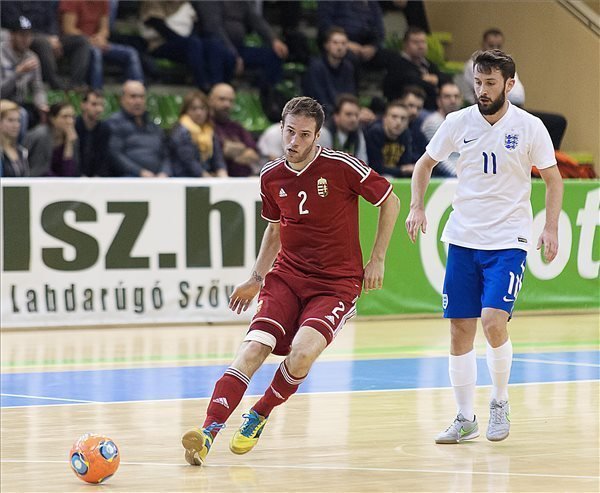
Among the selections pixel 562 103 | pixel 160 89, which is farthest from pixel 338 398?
pixel 562 103

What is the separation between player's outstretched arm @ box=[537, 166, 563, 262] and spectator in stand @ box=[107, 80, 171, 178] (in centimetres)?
697

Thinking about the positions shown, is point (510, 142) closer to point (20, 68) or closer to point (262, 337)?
point (262, 337)

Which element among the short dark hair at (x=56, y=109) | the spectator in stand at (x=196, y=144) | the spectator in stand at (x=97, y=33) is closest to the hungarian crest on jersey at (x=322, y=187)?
the spectator in stand at (x=196, y=144)

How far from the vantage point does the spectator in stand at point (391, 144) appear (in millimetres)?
14125

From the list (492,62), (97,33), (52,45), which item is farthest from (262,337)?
(97,33)

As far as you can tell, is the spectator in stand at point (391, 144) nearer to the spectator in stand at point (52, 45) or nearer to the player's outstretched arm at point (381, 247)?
the spectator in stand at point (52, 45)

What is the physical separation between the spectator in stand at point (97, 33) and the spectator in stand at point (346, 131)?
9.60 feet

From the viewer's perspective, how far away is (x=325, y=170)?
6543 mm

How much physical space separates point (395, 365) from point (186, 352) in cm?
185

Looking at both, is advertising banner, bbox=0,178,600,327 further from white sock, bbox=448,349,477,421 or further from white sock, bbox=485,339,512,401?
white sock, bbox=485,339,512,401

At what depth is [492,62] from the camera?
661 cm

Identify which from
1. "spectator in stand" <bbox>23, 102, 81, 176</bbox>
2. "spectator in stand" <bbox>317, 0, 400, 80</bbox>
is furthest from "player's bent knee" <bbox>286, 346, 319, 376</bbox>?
"spectator in stand" <bbox>317, 0, 400, 80</bbox>

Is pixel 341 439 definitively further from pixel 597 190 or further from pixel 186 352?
pixel 597 190

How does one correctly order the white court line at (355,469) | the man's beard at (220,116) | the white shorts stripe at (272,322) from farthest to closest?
1. the man's beard at (220,116)
2. the white shorts stripe at (272,322)
3. the white court line at (355,469)
